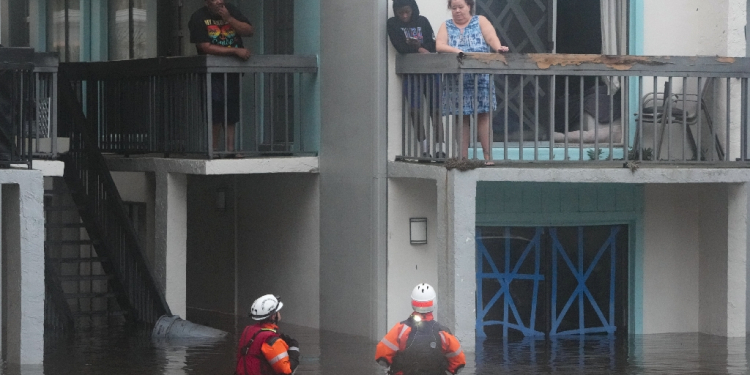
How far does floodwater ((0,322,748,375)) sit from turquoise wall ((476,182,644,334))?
32.6 inches

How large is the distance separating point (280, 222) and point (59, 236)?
11.4ft

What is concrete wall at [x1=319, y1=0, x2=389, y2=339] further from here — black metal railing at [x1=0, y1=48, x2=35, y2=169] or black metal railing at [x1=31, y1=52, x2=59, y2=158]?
black metal railing at [x1=0, y1=48, x2=35, y2=169]

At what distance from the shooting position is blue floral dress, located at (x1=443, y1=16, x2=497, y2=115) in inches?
582

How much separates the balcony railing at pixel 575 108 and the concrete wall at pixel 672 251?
2.28ft

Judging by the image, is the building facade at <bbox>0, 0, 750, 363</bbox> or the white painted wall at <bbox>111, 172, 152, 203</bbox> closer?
the building facade at <bbox>0, 0, 750, 363</bbox>

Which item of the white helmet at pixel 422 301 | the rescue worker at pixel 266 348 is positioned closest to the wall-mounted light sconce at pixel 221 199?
the rescue worker at pixel 266 348

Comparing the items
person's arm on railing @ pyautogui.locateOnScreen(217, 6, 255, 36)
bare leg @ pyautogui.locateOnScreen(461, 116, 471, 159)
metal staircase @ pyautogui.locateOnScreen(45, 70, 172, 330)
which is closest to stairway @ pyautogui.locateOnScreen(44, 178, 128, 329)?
metal staircase @ pyautogui.locateOnScreen(45, 70, 172, 330)

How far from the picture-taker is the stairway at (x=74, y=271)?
17266 mm

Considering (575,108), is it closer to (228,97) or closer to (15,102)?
(228,97)

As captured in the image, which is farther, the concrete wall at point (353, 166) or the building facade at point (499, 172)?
the concrete wall at point (353, 166)

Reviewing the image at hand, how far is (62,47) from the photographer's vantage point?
65.0ft

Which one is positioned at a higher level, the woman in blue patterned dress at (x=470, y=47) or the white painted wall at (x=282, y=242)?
the woman in blue patterned dress at (x=470, y=47)

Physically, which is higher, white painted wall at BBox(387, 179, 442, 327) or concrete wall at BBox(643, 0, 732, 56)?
concrete wall at BBox(643, 0, 732, 56)

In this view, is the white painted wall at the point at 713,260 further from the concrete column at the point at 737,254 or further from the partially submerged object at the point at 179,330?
the partially submerged object at the point at 179,330
